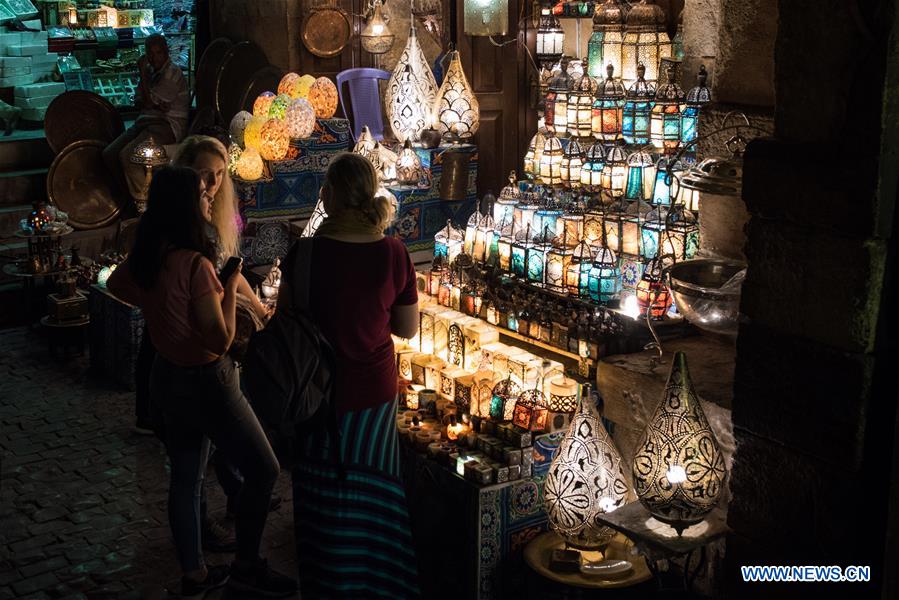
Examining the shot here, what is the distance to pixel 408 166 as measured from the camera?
673 cm

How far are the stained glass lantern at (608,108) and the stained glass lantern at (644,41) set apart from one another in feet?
1.34

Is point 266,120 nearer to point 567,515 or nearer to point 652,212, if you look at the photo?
point 652,212

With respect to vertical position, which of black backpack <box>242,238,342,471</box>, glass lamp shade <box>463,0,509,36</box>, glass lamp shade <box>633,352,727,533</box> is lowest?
glass lamp shade <box>633,352,727,533</box>

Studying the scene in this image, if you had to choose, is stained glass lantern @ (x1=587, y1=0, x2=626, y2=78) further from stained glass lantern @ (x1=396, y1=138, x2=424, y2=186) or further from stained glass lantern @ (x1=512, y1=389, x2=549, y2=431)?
stained glass lantern @ (x1=512, y1=389, x2=549, y2=431)

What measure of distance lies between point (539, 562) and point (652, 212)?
5.06 ft

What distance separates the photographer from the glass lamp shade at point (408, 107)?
6797 millimetres

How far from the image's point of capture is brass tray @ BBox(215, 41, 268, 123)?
9.88 m

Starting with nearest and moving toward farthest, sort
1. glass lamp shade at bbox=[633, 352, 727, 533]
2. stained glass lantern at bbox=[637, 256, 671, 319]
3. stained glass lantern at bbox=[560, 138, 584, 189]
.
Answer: glass lamp shade at bbox=[633, 352, 727, 533] → stained glass lantern at bbox=[637, 256, 671, 319] → stained glass lantern at bbox=[560, 138, 584, 189]

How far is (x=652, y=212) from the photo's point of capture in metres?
4.54

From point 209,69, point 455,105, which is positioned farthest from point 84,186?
point 455,105

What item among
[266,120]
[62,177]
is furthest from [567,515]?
[62,177]

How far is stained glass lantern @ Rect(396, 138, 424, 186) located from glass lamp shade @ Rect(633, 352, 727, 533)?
363 cm

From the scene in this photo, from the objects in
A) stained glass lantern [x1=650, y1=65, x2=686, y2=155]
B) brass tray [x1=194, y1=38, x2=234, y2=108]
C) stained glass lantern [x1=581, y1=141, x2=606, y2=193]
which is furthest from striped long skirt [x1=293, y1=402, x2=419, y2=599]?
brass tray [x1=194, y1=38, x2=234, y2=108]

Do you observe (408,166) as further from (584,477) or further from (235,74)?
(235,74)
